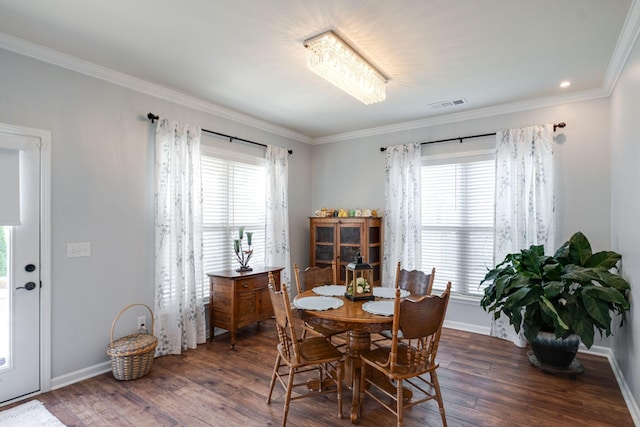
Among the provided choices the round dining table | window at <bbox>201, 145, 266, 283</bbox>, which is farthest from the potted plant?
window at <bbox>201, 145, 266, 283</bbox>

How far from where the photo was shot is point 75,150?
9.77 ft

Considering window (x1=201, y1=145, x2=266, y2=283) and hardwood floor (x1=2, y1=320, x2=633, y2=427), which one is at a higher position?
window (x1=201, y1=145, x2=266, y2=283)

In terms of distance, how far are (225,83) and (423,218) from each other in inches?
120

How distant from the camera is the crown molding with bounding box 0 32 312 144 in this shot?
104 inches

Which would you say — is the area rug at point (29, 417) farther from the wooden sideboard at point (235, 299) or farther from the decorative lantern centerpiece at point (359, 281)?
the decorative lantern centerpiece at point (359, 281)

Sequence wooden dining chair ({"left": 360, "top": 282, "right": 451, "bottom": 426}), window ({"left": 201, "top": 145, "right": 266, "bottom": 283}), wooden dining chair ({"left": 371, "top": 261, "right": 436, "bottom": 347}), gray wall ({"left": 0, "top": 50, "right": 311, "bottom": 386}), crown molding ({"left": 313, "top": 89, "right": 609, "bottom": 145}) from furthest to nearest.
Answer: window ({"left": 201, "top": 145, "right": 266, "bottom": 283}), crown molding ({"left": 313, "top": 89, "right": 609, "bottom": 145}), wooden dining chair ({"left": 371, "top": 261, "right": 436, "bottom": 347}), gray wall ({"left": 0, "top": 50, "right": 311, "bottom": 386}), wooden dining chair ({"left": 360, "top": 282, "right": 451, "bottom": 426})

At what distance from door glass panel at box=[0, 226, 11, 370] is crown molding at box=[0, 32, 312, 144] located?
1424 mm

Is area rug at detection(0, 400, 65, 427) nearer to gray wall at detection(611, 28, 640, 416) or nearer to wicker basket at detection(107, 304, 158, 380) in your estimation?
wicker basket at detection(107, 304, 158, 380)

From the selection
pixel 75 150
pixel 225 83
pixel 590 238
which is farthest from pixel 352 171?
pixel 75 150

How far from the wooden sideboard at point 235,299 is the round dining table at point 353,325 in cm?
148

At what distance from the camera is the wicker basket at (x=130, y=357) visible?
2922 millimetres

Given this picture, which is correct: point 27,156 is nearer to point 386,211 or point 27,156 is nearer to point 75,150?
point 75,150

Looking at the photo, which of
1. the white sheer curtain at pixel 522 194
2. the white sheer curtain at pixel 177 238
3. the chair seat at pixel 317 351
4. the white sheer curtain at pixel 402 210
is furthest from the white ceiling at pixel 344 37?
the chair seat at pixel 317 351

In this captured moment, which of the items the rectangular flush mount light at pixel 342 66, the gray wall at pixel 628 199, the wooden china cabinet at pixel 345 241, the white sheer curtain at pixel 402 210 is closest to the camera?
the gray wall at pixel 628 199
